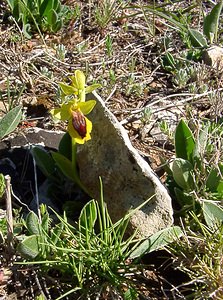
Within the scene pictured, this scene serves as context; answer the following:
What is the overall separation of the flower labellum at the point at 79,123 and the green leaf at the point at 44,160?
0.31 meters

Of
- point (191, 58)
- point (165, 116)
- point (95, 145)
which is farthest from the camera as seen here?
point (191, 58)

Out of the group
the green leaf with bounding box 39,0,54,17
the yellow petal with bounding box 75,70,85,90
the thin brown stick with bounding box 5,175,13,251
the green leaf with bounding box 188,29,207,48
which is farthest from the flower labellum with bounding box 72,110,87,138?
the green leaf with bounding box 188,29,207,48

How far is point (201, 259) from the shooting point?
2508mm

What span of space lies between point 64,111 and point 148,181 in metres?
0.41

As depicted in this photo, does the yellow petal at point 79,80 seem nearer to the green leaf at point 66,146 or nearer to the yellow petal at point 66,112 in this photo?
the yellow petal at point 66,112

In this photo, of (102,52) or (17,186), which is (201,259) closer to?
(17,186)

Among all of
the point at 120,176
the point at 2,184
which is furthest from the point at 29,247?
the point at 120,176

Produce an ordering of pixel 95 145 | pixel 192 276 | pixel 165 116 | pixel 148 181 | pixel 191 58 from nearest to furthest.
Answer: pixel 192 276 → pixel 148 181 → pixel 95 145 → pixel 165 116 → pixel 191 58

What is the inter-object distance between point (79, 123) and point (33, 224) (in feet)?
1.34

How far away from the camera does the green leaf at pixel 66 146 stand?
2842 mm

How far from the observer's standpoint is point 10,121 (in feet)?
9.62

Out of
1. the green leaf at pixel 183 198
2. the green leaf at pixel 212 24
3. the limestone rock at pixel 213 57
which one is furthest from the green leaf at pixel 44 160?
the green leaf at pixel 212 24

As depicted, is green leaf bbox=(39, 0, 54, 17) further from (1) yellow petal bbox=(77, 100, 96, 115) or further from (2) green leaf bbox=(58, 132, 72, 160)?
(1) yellow petal bbox=(77, 100, 96, 115)

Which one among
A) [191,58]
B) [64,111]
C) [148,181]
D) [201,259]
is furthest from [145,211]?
[191,58]
